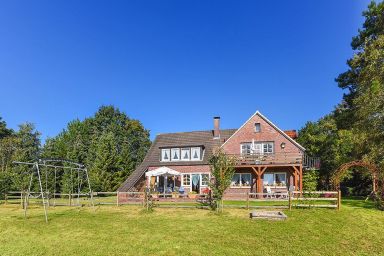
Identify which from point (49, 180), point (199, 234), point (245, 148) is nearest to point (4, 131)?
point (49, 180)

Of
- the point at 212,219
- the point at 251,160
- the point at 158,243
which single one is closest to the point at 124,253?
the point at 158,243

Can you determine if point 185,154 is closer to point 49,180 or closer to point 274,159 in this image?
point 274,159

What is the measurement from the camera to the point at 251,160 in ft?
99.0

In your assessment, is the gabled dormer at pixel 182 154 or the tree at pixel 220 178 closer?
the tree at pixel 220 178

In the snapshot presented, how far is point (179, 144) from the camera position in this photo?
35750 millimetres

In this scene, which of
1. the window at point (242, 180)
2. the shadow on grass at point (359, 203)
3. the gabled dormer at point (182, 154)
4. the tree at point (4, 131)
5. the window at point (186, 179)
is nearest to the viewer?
the shadow on grass at point (359, 203)

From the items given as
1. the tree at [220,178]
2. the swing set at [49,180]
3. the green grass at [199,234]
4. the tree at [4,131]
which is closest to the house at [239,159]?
the tree at [220,178]

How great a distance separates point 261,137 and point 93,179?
2224 centimetres

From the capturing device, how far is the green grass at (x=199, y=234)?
11.7 meters

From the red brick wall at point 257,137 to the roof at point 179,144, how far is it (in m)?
2.08

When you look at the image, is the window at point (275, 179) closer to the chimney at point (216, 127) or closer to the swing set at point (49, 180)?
the chimney at point (216, 127)

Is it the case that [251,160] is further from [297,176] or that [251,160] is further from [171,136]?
[171,136]

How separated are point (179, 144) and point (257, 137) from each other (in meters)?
8.91

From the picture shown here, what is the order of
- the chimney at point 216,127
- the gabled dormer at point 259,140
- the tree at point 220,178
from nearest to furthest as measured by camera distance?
the tree at point 220,178 < the gabled dormer at point 259,140 < the chimney at point 216,127
